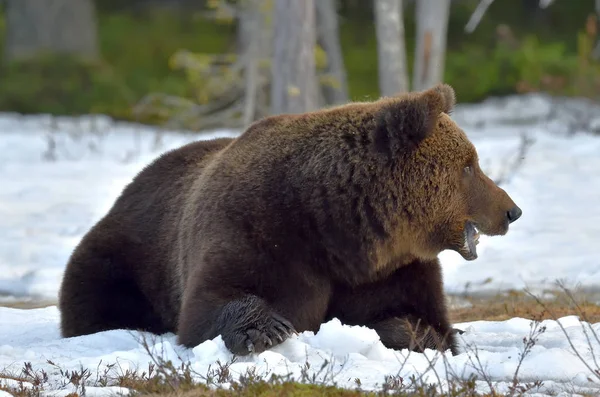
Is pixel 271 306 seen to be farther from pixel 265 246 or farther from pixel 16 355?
pixel 16 355

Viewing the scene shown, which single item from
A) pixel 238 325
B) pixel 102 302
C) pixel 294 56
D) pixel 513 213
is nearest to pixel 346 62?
pixel 294 56

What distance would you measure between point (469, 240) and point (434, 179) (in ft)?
1.50

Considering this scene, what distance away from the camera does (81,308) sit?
6.55 m

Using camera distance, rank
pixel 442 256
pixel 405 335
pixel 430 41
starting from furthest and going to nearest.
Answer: pixel 430 41 → pixel 442 256 → pixel 405 335

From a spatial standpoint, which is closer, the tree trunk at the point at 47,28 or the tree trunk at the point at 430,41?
the tree trunk at the point at 430,41

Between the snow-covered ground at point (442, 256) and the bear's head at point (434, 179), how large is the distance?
684 millimetres

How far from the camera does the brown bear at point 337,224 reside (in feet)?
17.7

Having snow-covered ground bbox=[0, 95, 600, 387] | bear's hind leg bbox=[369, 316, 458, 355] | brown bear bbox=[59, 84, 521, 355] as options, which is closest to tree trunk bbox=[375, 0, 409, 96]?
snow-covered ground bbox=[0, 95, 600, 387]

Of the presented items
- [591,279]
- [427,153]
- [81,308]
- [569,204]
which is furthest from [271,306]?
[569,204]

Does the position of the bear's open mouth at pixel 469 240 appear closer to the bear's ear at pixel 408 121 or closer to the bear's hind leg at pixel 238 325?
the bear's ear at pixel 408 121

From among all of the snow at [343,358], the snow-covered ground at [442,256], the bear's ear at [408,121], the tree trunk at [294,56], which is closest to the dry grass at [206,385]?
the snow at [343,358]

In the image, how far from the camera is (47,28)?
78.4 feet

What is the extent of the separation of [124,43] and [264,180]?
2188cm

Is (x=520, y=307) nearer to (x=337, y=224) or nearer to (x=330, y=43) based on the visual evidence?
(x=337, y=224)
